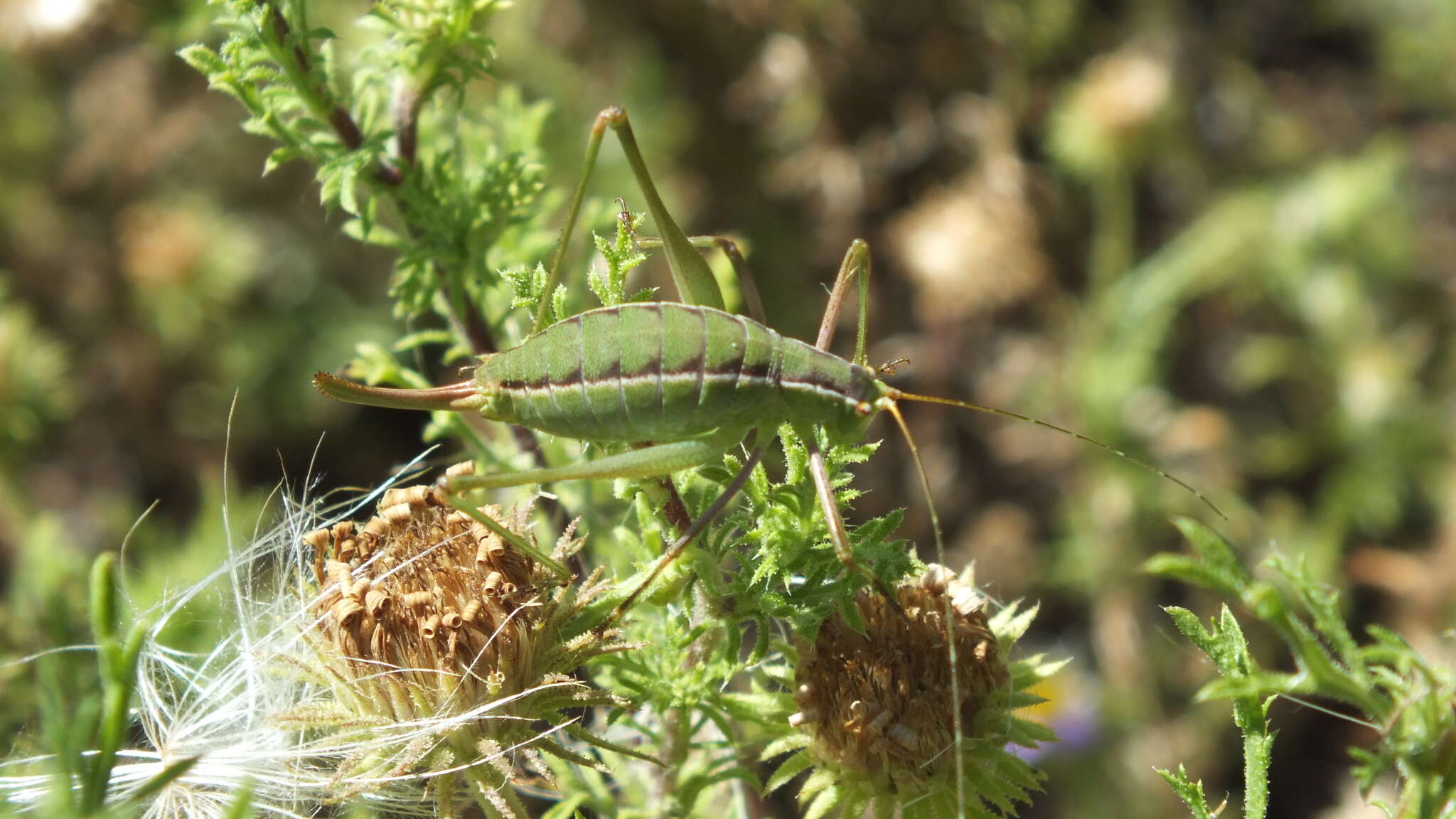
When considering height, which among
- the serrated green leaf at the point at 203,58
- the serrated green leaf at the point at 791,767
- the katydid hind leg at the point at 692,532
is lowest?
the serrated green leaf at the point at 791,767

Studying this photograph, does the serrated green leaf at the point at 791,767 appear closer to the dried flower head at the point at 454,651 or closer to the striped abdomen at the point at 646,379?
the dried flower head at the point at 454,651

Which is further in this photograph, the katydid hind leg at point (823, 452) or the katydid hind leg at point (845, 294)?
the katydid hind leg at point (845, 294)

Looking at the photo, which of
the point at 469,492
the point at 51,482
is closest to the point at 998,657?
the point at 469,492

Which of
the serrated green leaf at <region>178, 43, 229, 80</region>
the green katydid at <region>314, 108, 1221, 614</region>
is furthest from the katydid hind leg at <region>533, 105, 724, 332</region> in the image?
the serrated green leaf at <region>178, 43, 229, 80</region>

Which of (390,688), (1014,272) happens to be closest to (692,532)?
(390,688)

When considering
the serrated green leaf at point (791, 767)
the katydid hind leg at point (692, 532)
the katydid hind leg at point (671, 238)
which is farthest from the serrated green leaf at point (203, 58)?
the serrated green leaf at point (791, 767)

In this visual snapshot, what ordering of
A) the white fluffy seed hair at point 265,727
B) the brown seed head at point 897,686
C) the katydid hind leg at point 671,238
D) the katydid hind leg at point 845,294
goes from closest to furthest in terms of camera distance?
the white fluffy seed hair at point 265,727
the brown seed head at point 897,686
the katydid hind leg at point 671,238
the katydid hind leg at point 845,294

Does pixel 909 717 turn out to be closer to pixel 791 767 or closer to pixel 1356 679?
pixel 791 767

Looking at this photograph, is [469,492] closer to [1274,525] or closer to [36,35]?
[36,35]
